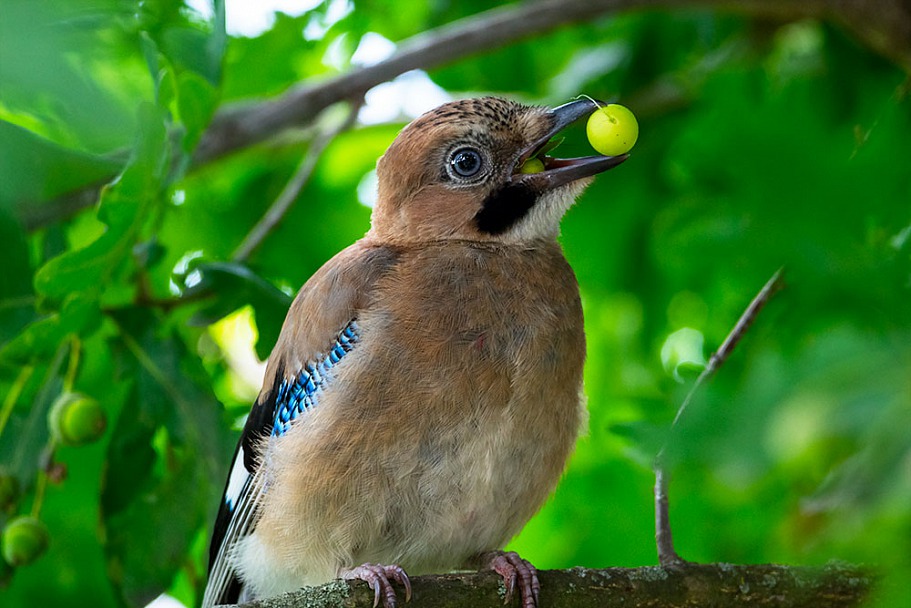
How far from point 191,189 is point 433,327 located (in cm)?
180

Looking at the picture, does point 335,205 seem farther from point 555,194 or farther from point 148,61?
point 148,61

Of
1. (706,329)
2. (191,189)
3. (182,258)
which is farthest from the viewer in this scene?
(191,189)

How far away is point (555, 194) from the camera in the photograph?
329 cm

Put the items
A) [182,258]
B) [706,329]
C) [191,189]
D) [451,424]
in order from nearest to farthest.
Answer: [451,424], [182,258], [706,329], [191,189]

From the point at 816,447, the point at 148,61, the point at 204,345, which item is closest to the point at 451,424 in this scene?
the point at 148,61

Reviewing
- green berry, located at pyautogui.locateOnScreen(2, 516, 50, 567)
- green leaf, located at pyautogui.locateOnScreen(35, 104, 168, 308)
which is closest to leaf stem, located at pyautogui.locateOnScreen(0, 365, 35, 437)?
green berry, located at pyautogui.locateOnScreen(2, 516, 50, 567)

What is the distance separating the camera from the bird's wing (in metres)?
3.09

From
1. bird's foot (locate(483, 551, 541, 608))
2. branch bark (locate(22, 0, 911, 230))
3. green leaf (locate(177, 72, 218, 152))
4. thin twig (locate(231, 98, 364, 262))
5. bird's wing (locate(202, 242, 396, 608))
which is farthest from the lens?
branch bark (locate(22, 0, 911, 230))

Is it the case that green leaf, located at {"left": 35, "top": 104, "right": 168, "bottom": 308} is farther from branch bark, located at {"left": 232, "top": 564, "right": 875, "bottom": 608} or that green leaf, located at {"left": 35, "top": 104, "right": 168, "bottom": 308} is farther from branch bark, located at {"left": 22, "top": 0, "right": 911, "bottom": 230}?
branch bark, located at {"left": 22, "top": 0, "right": 911, "bottom": 230}

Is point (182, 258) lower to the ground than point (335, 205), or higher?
lower

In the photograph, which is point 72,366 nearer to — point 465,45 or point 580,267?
point 465,45

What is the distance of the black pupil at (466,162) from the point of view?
133 inches

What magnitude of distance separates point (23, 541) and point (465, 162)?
1530 mm

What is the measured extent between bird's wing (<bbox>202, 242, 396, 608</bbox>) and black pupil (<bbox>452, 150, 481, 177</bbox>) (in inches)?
12.5
